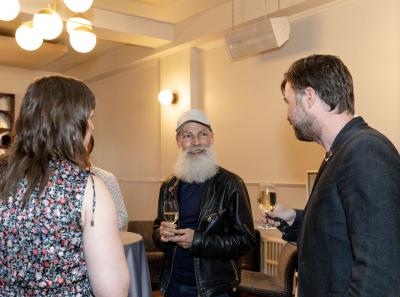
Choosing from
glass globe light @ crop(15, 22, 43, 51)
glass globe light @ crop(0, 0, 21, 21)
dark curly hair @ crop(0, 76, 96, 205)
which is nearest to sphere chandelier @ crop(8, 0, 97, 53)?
glass globe light @ crop(15, 22, 43, 51)

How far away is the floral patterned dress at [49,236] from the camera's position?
1.18 meters

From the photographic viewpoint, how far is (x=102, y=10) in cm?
486

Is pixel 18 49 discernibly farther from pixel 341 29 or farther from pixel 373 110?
pixel 373 110

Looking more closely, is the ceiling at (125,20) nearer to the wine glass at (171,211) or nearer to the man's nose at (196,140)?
the man's nose at (196,140)

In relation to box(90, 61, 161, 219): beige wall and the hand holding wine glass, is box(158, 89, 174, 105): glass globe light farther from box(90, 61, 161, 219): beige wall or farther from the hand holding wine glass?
the hand holding wine glass

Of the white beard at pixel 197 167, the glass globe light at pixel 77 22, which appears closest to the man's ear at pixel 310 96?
the white beard at pixel 197 167

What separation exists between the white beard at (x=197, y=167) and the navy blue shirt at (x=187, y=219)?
0.13 feet

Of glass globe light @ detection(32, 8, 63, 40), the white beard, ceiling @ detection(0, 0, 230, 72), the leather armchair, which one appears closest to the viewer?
the white beard

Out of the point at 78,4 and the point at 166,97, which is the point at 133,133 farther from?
the point at 78,4

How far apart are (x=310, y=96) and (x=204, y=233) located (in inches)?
40.2

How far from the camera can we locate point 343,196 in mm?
1254

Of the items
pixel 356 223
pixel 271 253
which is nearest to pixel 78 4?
pixel 356 223

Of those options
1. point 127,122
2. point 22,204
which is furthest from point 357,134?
point 127,122

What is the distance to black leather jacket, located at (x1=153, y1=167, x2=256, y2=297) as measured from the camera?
219 cm
